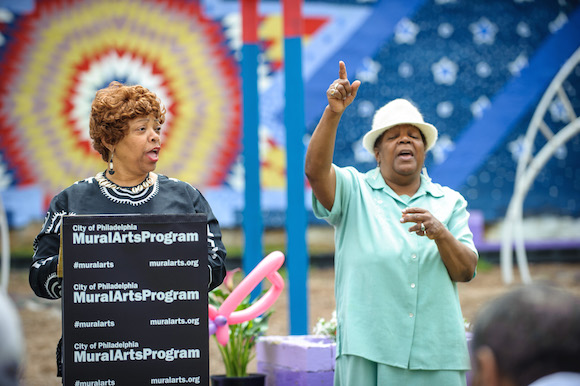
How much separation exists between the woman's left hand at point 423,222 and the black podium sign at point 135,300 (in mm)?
795

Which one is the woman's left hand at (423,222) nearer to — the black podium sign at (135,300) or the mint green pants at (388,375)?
the mint green pants at (388,375)

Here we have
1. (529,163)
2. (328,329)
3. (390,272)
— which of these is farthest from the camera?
(529,163)

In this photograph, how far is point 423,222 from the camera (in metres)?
2.97

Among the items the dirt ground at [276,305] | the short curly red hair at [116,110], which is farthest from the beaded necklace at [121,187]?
the dirt ground at [276,305]

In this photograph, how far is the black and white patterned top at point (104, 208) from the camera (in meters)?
2.79

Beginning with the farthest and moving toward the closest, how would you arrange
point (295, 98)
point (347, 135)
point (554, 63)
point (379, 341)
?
point (554, 63)
point (347, 135)
point (295, 98)
point (379, 341)

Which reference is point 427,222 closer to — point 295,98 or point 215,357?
point 295,98

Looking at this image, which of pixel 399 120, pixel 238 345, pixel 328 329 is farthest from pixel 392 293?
pixel 238 345

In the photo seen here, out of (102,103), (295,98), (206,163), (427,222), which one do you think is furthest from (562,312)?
(206,163)

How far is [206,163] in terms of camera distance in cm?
962

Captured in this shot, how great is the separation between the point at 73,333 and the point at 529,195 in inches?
361

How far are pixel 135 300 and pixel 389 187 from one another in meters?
1.24

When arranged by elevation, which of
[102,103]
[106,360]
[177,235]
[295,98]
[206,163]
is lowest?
[106,360]

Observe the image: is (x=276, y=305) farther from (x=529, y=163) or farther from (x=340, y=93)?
(x=340, y=93)
